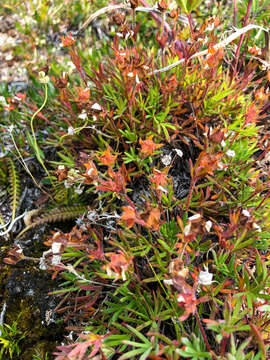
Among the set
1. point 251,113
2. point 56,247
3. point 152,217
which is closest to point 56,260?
point 56,247

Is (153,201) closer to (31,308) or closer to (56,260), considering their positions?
(56,260)

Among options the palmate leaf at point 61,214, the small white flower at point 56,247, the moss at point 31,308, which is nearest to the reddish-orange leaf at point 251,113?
the palmate leaf at point 61,214

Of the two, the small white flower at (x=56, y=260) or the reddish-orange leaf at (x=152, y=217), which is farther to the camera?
the small white flower at (x=56, y=260)

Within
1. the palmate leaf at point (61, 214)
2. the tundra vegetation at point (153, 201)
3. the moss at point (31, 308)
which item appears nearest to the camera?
the tundra vegetation at point (153, 201)

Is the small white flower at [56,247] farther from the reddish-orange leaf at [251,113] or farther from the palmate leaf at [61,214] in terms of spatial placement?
the reddish-orange leaf at [251,113]

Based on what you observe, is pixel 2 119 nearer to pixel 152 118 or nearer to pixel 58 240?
pixel 152 118

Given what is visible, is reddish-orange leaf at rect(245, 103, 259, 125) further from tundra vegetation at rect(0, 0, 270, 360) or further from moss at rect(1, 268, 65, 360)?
moss at rect(1, 268, 65, 360)

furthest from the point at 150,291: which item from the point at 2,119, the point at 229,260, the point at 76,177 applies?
the point at 2,119

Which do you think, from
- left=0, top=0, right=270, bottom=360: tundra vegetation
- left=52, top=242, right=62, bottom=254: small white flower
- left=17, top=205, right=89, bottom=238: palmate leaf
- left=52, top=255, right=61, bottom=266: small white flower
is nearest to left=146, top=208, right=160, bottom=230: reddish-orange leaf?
left=0, top=0, right=270, bottom=360: tundra vegetation
